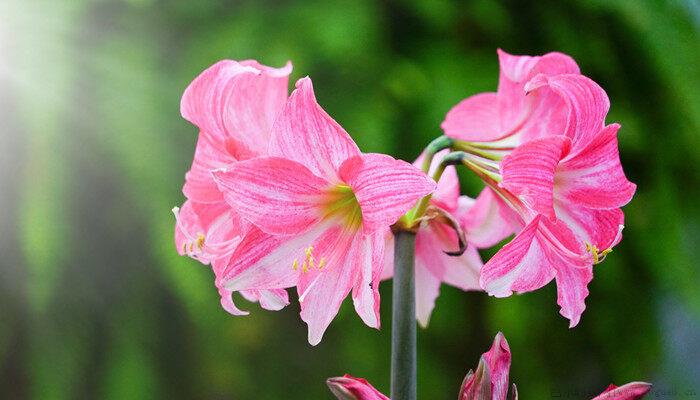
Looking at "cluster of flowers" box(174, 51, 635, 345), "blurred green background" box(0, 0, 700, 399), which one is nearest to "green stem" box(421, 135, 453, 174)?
"cluster of flowers" box(174, 51, 635, 345)

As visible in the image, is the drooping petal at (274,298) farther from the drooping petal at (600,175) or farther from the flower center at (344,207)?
the drooping petal at (600,175)

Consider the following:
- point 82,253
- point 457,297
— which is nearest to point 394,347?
point 457,297

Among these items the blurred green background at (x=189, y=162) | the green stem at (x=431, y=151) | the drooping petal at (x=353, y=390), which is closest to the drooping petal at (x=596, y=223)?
the green stem at (x=431, y=151)

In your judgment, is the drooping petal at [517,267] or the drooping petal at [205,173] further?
the drooping petal at [205,173]

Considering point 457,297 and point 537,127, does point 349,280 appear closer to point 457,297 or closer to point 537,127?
point 537,127

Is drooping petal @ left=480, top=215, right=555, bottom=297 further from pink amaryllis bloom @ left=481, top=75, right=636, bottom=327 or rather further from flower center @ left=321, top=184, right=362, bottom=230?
flower center @ left=321, top=184, right=362, bottom=230

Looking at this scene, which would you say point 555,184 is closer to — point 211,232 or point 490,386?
point 490,386
